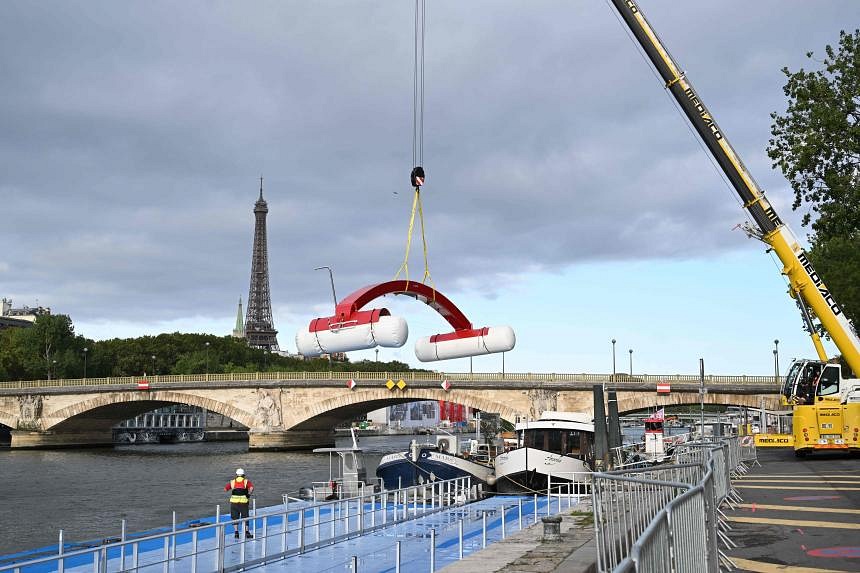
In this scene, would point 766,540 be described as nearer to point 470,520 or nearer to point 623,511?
point 623,511

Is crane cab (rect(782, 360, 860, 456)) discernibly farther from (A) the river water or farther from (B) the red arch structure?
(A) the river water

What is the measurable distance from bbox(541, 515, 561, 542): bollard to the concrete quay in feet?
0.34

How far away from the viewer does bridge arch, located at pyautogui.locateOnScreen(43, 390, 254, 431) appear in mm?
98500

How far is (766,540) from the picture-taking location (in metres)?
15.6

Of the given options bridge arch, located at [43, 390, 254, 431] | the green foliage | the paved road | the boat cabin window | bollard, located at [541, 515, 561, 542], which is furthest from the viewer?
the green foliage

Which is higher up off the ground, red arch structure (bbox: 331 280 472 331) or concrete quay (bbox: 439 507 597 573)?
red arch structure (bbox: 331 280 472 331)

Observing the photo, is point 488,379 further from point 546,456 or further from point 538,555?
point 538,555

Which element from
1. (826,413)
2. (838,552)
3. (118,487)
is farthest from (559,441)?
(118,487)

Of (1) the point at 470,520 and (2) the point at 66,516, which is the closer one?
(1) the point at 470,520

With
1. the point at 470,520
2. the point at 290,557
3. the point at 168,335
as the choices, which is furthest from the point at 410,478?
the point at 168,335

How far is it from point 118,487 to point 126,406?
167ft

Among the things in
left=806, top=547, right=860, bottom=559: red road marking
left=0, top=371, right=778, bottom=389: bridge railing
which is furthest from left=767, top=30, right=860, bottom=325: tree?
left=0, top=371, right=778, bottom=389: bridge railing

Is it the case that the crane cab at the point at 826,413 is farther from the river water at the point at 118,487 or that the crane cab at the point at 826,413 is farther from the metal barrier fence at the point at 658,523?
the river water at the point at 118,487

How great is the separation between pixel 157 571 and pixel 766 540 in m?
13.4
